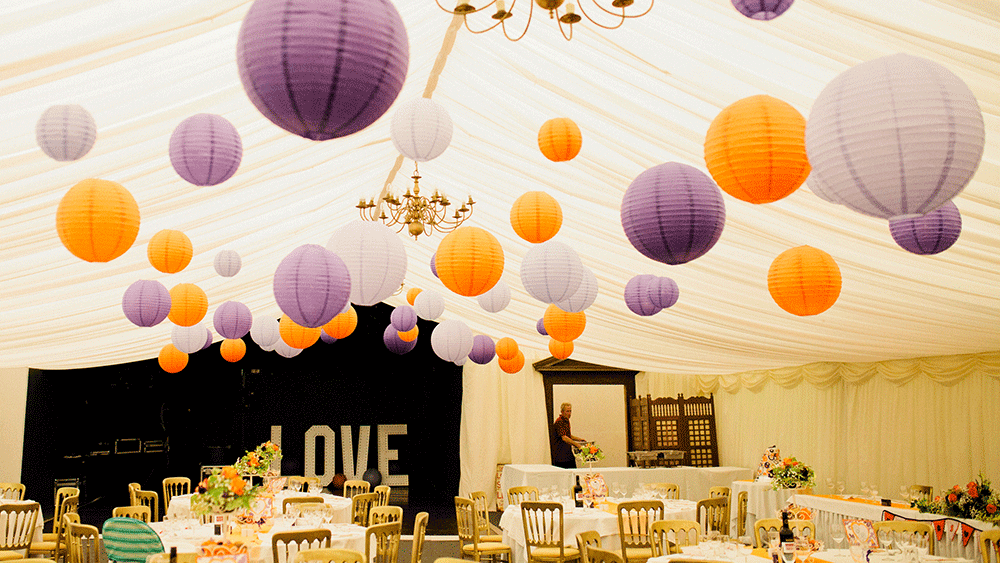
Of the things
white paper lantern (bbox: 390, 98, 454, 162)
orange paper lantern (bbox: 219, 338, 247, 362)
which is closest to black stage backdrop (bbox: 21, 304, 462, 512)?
orange paper lantern (bbox: 219, 338, 247, 362)

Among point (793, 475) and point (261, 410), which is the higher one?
point (261, 410)

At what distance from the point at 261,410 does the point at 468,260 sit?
11.1m

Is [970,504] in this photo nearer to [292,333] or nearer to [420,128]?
[420,128]

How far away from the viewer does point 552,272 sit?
13.9 ft

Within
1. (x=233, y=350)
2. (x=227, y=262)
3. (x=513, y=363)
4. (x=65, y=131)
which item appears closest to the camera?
(x=65, y=131)

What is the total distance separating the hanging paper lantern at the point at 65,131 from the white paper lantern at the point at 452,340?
3.51m

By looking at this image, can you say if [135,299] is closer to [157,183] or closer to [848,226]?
[157,183]

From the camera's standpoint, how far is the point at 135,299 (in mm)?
5113

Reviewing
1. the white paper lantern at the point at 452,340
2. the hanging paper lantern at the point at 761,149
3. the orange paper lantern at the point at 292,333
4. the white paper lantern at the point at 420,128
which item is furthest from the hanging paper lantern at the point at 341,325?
the hanging paper lantern at the point at 761,149

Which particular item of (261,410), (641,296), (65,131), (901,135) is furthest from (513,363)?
(261,410)

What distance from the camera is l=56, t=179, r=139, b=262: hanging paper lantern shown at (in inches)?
131

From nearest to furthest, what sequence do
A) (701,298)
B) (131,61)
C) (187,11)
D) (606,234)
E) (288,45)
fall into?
1. (288,45)
2. (187,11)
3. (131,61)
4. (606,234)
5. (701,298)

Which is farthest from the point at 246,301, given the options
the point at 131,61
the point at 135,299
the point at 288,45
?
the point at 288,45

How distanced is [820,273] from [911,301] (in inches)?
106
